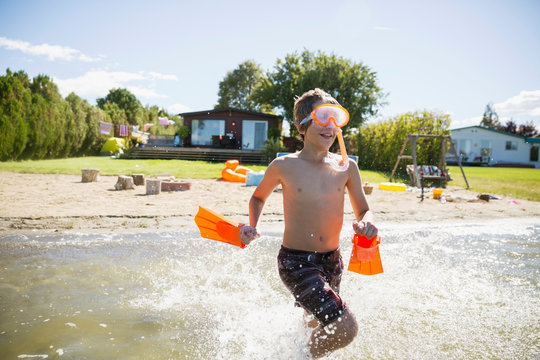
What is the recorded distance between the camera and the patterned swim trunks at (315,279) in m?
2.18

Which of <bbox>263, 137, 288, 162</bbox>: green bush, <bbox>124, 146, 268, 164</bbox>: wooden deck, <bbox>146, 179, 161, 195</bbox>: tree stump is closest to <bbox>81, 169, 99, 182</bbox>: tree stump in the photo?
<bbox>146, 179, 161, 195</bbox>: tree stump

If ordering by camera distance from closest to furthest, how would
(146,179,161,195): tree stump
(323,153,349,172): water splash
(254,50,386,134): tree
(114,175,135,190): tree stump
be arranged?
(323,153,349,172): water splash
(146,179,161,195): tree stump
(114,175,135,190): tree stump
(254,50,386,134): tree

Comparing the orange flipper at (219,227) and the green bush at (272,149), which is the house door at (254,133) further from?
the orange flipper at (219,227)

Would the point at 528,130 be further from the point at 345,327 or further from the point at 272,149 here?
the point at 345,327

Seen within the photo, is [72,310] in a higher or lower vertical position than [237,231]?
lower

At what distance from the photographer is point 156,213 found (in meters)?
7.12

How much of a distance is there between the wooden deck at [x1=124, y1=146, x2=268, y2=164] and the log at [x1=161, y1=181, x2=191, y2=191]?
1316 cm

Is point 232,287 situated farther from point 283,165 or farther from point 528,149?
point 528,149

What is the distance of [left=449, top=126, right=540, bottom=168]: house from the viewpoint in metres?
41.0

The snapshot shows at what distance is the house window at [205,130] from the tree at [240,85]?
673 inches

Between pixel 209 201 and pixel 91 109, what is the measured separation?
79.0 ft

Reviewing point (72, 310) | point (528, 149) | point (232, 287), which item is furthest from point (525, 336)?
point (528, 149)

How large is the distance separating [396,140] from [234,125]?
49.4 ft

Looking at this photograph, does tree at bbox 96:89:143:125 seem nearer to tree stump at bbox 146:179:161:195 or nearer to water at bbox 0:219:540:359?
tree stump at bbox 146:179:161:195
